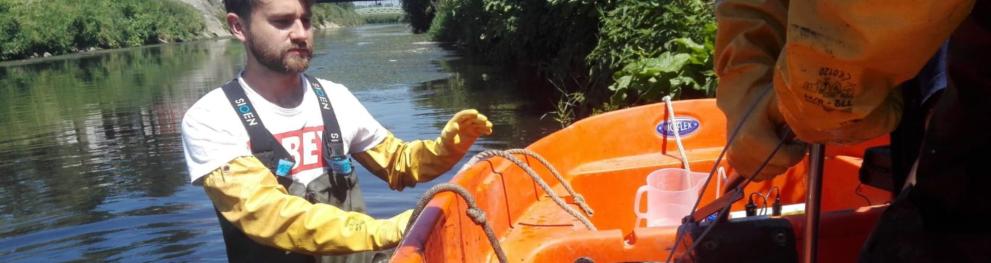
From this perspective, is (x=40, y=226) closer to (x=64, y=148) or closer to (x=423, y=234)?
(x=64, y=148)

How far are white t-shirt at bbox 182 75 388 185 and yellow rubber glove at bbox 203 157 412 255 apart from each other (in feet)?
0.24

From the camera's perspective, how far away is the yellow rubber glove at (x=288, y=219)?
2.44 metres

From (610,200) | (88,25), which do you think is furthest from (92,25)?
(610,200)

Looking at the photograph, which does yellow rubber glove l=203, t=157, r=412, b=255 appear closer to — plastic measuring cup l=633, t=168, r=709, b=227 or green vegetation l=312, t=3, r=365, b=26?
plastic measuring cup l=633, t=168, r=709, b=227

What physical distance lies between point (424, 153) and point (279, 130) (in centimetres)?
56

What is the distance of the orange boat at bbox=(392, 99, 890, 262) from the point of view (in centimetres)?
238

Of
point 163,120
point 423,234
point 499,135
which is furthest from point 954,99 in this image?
point 163,120

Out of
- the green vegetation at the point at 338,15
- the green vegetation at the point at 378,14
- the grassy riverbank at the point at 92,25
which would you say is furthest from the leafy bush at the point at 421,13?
the green vegetation at the point at 378,14

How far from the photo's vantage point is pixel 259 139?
2756mm

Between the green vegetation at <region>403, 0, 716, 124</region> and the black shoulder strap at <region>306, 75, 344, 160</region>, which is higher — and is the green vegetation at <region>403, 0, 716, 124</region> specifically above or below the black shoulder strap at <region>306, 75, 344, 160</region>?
below

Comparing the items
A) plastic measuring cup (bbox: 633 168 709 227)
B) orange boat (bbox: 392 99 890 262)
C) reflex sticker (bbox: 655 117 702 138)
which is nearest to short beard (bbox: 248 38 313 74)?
orange boat (bbox: 392 99 890 262)

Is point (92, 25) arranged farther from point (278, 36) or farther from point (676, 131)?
point (278, 36)

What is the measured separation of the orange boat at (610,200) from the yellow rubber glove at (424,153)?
0.12m

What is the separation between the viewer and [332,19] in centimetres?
11444
